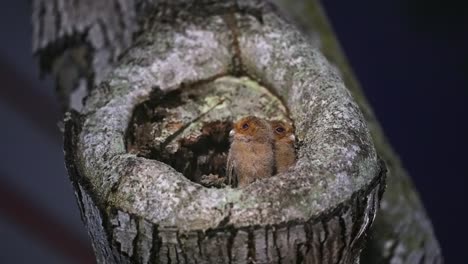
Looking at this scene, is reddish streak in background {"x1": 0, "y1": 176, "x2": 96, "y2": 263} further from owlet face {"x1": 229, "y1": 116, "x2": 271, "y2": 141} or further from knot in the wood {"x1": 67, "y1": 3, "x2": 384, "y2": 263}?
owlet face {"x1": 229, "y1": 116, "x2": 271, "y2": 141}

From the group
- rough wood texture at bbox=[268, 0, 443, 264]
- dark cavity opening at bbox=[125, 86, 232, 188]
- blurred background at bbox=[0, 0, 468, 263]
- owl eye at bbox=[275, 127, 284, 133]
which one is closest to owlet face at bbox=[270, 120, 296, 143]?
owl eye at bbox=[275, 127, 284, 133]

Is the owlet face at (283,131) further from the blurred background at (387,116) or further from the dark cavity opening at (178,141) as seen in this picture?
the blurred background at (387,116)

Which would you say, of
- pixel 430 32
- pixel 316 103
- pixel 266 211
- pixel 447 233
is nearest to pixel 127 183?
pixel 266 211

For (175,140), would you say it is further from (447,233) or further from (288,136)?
(447,233)

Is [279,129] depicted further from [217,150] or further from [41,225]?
[41,225]

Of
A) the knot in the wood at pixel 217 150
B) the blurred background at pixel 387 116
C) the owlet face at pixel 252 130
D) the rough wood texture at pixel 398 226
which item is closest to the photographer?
the knot in the wood at pixel 217 150

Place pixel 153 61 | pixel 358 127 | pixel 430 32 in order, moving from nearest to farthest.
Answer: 1. pixel 358 127
2. pixel 153 61
3. pixel 430 32

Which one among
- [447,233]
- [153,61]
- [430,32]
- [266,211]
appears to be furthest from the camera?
[430,32]

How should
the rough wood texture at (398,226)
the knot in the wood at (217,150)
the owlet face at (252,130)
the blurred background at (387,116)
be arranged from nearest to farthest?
the knot in the wood at (217,150)
the owlet face at (252,130)
the rough wood texture at (398,226)
the blurred background at (387,116)

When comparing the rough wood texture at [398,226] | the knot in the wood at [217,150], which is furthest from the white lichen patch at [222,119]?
the rough wood texture at [398,226]
